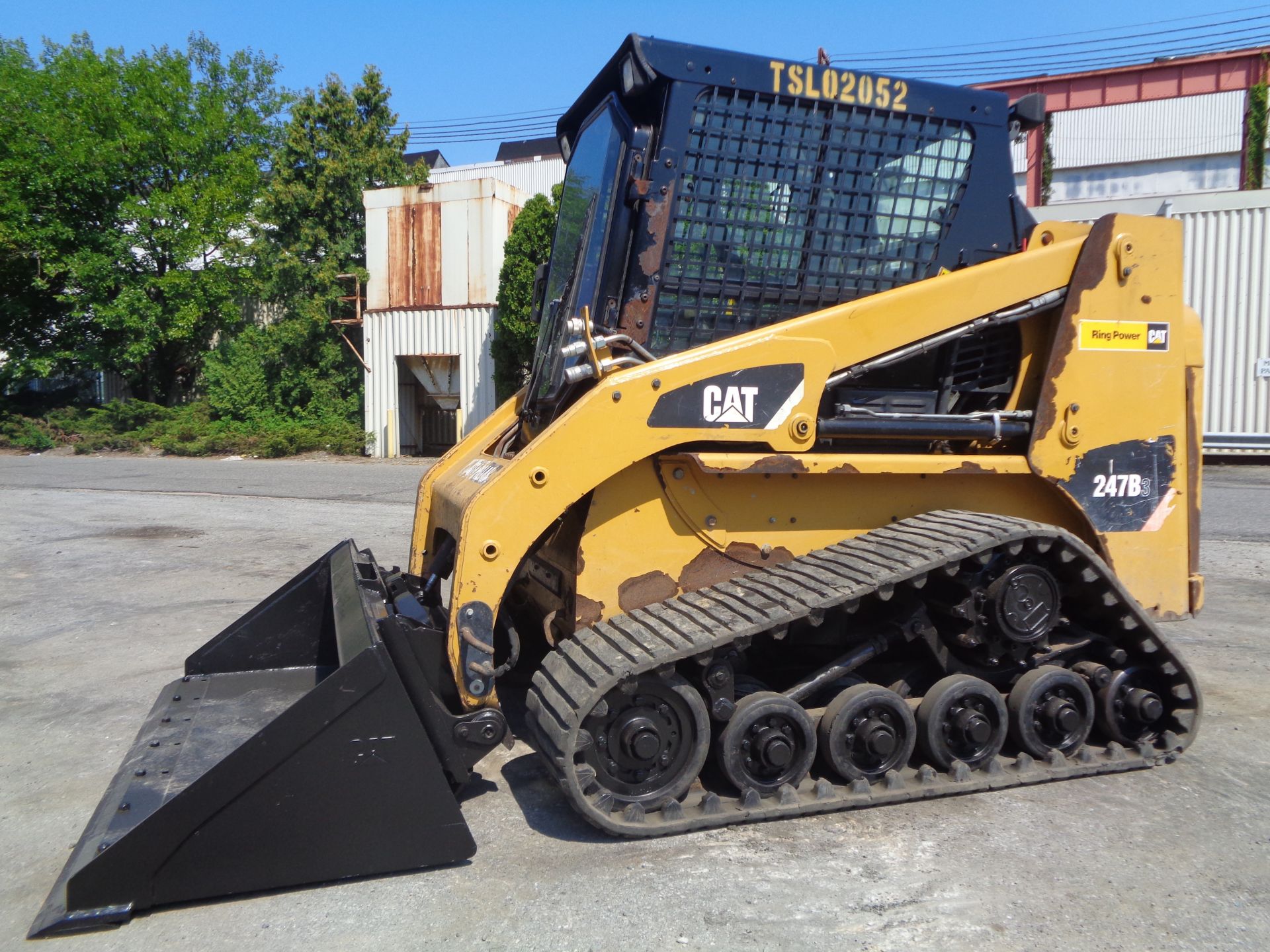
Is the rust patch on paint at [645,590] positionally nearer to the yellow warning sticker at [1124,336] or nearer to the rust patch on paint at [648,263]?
the rust patch on paint at [648,263]

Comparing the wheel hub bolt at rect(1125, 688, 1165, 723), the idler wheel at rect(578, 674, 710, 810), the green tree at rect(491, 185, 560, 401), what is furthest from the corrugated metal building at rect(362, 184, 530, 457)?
the idler wheel at rect(578, 674, 710, 810)

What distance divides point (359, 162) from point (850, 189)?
830 inches

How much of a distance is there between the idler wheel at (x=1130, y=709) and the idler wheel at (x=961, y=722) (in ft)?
1.74

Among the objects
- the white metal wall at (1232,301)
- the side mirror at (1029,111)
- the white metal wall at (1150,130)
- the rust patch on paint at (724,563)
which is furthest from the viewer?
the white metal wall at (1150,130)

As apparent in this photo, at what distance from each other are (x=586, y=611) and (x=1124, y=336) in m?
2.56

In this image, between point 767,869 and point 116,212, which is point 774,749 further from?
point 116,212

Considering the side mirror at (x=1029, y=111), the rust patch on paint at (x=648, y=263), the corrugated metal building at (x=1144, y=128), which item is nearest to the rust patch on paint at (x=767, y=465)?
the rust patch on paint at (x=648, y=263)

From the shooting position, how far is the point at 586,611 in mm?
3699

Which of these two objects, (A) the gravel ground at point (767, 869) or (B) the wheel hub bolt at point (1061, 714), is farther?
(B) the wheel hub bolt at point (1061, 714)

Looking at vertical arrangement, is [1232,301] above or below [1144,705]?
above

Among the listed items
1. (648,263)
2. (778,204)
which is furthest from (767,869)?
(778,204)

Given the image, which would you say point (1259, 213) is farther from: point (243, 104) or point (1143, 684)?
point (243, 104)

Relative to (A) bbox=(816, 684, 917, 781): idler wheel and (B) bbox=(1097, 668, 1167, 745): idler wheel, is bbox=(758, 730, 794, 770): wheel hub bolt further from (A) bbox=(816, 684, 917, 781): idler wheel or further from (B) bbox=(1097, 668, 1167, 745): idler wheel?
(B) bbox=(1097, 668, 1167, 745): idler wheel

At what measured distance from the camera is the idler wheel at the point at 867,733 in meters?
3.59
